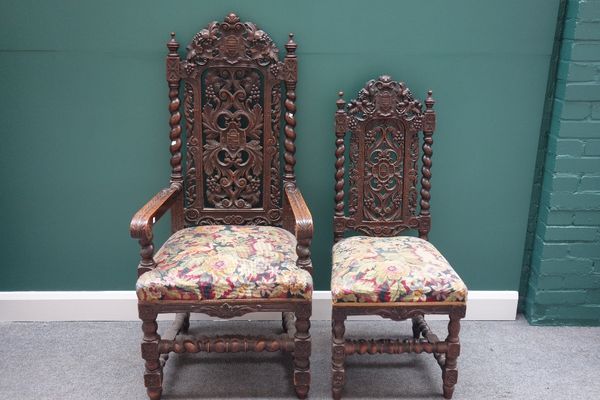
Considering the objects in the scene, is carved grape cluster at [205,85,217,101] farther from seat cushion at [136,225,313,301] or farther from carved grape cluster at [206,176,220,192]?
seat cushion at [136,225,313,301]

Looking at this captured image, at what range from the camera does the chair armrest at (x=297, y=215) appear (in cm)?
206

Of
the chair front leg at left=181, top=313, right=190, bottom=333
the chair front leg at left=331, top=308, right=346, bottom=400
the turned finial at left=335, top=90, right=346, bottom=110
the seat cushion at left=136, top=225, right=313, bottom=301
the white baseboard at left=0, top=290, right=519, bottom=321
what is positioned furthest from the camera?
the white baseboard at left=0, top=290, right=519, bottom=321

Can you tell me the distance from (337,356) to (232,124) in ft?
3.40

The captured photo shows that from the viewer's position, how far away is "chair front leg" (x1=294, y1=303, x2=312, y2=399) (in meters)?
2.09

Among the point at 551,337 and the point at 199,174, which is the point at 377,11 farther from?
the point at 551,337

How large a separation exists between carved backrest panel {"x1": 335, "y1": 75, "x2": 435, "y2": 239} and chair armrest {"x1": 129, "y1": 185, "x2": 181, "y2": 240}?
70cm

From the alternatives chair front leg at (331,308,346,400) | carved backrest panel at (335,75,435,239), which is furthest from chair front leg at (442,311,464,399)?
carved backrest panel at (335,75,435,239)

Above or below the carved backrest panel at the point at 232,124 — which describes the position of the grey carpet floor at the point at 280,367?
below

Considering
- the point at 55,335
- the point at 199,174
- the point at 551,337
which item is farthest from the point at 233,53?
the point at 551,337

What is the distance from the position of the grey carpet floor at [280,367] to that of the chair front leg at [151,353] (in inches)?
3.3

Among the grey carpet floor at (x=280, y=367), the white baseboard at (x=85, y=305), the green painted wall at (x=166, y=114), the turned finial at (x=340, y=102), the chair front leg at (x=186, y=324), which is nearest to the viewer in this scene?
the grey carpet floor at (x=280, y=367)

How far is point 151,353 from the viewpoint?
7.02 ft

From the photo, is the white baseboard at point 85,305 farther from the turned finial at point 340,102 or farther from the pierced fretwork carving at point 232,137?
the turned finial at point 340,102

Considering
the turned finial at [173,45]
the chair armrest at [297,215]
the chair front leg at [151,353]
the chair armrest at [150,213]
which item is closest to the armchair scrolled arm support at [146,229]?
the chair armrest at [150,213]
